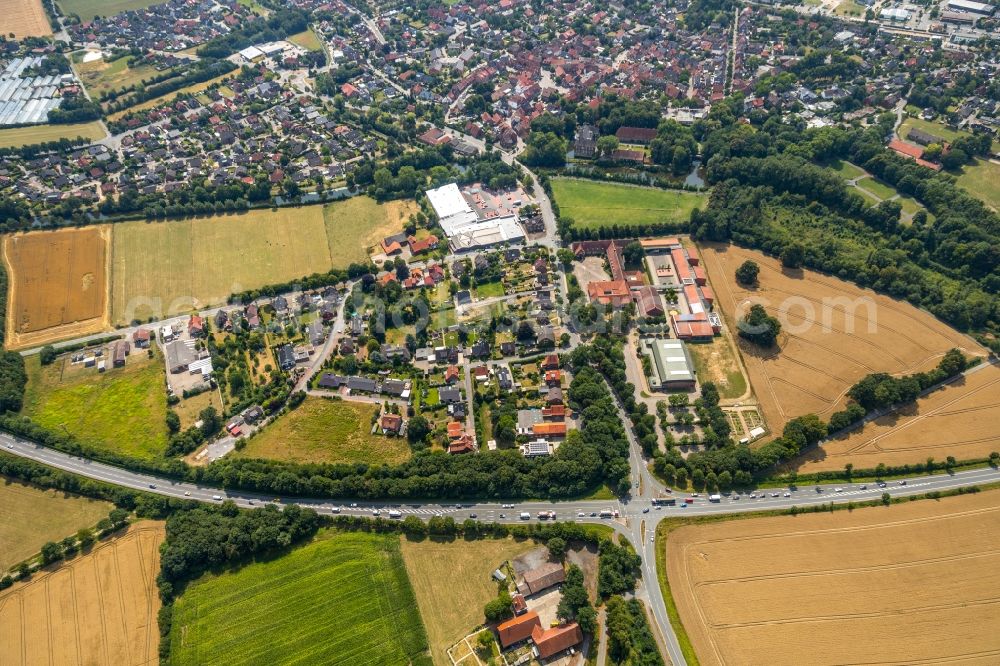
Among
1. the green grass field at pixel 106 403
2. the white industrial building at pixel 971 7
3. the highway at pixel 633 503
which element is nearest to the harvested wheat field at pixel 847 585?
the highway at pixel 633 503

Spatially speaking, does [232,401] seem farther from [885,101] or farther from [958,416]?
[885,101]

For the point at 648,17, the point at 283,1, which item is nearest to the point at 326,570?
the point at 648,17

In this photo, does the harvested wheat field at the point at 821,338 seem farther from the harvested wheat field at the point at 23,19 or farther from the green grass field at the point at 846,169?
the harvested wheat field at the point at 23,19

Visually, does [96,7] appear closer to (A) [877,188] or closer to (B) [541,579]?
(B) [541,579]

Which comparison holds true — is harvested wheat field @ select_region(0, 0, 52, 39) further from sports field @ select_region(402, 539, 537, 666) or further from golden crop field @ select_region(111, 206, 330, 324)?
sports field @ select_region(402, 539, 537, 666)

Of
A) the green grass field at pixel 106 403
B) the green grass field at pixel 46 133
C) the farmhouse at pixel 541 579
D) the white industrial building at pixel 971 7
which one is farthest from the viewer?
the white industrial building at pixel 971 7

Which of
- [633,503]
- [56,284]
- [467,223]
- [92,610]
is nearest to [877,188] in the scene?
[467,223]
